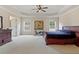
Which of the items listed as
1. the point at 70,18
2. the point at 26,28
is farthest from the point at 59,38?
the point at 26,28

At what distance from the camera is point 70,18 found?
21.4 ft

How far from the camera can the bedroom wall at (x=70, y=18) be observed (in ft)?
19.7

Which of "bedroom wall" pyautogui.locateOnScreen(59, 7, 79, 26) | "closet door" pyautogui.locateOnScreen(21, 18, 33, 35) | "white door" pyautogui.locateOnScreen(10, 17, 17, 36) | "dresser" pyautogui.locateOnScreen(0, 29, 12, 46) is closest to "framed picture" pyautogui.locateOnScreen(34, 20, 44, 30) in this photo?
"closet door" pyautogui.locateOnScreen(21, 18, 33, 35)

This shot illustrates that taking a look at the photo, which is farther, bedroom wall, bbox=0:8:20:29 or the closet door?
the closet door

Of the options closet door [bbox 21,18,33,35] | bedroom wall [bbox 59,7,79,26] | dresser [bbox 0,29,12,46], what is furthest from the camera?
bedroom wall [bbox 59,7,79,26]

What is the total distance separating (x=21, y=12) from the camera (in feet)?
19.1

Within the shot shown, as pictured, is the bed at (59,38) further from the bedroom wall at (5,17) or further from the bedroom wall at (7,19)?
the bedroom wall at (5,17)

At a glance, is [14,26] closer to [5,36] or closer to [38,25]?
[5,36]

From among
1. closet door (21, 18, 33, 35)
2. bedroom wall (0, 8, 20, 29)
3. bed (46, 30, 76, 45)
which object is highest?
bedroom wall (0, 8, 20, 29)

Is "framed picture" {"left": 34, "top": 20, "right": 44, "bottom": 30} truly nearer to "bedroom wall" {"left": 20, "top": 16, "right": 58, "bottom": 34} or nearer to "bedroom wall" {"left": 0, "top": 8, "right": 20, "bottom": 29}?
"bedroom wall" {"left": 20, "top": 16, "right": 58, "bottom": 34}

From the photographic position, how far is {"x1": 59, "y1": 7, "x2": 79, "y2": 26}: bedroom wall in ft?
19.7

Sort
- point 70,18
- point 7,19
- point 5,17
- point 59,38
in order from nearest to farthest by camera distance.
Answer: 1. point 5,17
2. point 7,19
3. point 59,38
4. point 70,18

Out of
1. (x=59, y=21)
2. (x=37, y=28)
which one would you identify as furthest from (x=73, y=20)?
(x=37, y=28)

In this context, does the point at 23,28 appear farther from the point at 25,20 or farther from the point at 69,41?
the point at 69,41
